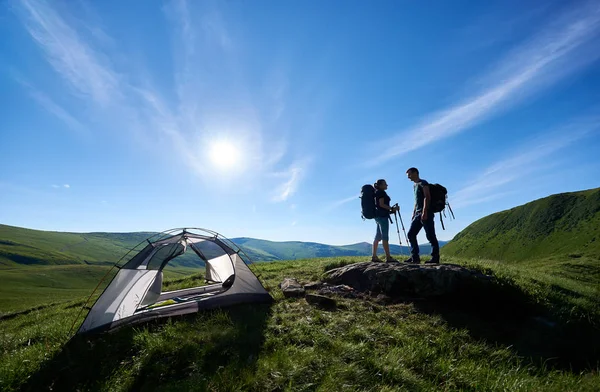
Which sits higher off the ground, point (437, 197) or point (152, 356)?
point (437, 197)

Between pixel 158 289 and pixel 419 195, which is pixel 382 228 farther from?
pixel 158 289

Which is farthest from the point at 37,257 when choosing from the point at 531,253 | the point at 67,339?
the point at 531,253

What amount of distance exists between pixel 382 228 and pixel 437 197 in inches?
98.0

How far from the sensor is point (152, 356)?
5.81 m

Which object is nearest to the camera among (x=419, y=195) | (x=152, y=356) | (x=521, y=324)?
(x=152, y=356)

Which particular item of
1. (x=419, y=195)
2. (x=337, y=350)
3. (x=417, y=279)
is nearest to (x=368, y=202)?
(x=419, y=195)

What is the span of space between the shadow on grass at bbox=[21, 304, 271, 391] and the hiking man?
6715 mm

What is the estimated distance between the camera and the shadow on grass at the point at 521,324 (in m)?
6.60

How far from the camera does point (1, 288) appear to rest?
71625 mm

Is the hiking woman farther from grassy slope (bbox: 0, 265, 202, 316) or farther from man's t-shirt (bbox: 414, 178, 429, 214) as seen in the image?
grassy slope (bbox: 0, 265, 202, 316)

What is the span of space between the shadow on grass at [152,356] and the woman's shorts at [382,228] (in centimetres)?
632

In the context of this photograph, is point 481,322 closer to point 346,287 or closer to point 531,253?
point 346,287

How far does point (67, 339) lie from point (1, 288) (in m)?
99.3

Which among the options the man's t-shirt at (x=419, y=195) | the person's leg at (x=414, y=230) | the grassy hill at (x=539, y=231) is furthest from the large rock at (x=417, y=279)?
the grassy hill at (x=539, y=231)
